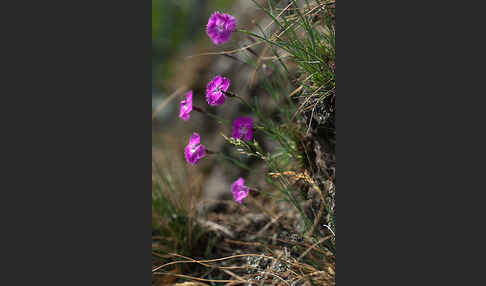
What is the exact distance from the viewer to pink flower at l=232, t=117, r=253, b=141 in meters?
1.35

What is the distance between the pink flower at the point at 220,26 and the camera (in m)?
1.27

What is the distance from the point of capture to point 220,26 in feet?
4.20

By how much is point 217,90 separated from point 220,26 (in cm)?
19

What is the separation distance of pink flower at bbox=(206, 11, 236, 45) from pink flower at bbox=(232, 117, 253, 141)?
264 millimetres

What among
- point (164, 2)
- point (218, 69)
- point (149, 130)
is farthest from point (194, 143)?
point (164, 2)

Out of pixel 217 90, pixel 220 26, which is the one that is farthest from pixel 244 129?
pixel 220 26

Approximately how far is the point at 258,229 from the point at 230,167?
51cm

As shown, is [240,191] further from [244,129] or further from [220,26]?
[220,26]

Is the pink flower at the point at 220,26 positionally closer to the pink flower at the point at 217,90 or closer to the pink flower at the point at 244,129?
the pink flower at the point at 217,90

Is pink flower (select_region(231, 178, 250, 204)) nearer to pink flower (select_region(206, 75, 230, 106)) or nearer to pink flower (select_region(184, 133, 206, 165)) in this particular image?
pink flower (select_region(184, 133, 206, 165))

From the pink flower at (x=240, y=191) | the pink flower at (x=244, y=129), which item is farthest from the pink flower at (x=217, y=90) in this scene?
the pink flower at (x=240, y=191)

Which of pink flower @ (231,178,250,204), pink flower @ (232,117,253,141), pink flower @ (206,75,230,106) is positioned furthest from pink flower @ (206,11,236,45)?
pink flower @ (231,178,250,204)

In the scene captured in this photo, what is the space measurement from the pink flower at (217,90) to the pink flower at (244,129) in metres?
0.12

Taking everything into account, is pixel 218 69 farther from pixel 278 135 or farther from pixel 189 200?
pixel 278 135
